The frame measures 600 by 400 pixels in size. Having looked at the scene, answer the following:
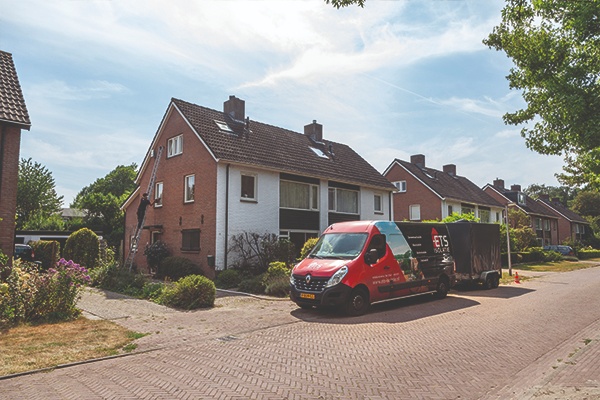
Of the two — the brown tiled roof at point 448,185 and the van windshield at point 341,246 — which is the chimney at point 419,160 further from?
the van windshield at point 341,246

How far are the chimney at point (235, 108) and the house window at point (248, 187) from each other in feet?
15.7

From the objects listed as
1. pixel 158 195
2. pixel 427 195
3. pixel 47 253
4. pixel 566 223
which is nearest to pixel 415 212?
pixel 427 195

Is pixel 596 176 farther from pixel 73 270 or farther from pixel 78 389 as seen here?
pixel 73 270

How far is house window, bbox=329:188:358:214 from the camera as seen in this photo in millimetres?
24344

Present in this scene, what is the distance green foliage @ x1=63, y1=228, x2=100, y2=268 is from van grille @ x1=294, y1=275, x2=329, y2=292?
13340 mm

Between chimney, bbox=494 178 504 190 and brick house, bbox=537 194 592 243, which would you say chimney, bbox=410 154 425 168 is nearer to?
chimney, bbox=494 178 504 190

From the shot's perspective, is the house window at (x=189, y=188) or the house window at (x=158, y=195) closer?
the house window at (x=189, y=188)

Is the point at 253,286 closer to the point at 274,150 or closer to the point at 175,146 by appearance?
the point at 274,150

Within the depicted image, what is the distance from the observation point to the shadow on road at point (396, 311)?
10312 mm

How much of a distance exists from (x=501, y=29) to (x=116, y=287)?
1589 centimetres

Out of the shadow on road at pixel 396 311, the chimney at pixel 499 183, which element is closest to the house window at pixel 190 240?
the shadow on road at pixel 396 311

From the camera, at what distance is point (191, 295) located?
477 inches

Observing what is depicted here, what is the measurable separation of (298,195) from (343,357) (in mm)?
15911

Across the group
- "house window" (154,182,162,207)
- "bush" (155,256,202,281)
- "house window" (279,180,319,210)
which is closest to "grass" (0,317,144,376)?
"bush" (155,256,202,281)
